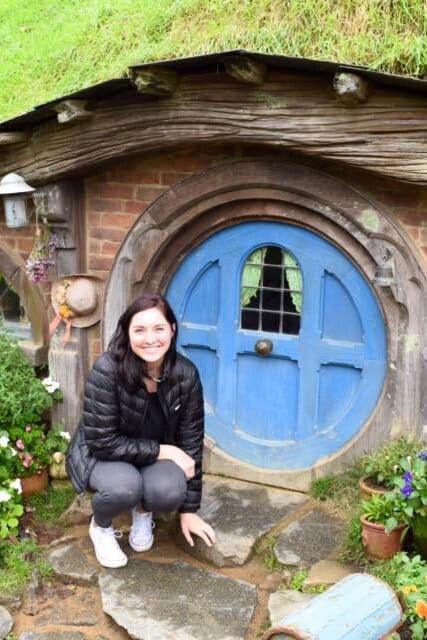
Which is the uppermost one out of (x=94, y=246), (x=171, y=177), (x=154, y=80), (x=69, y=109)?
(x=154, y=80)

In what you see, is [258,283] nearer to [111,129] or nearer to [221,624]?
[111,129]

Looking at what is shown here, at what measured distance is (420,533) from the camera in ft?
13.0

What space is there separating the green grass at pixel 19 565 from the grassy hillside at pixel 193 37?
112 inches

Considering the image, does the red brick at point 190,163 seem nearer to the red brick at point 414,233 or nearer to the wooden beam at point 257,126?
the wooden beam at point 257,126

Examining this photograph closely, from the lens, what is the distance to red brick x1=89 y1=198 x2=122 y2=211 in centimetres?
525

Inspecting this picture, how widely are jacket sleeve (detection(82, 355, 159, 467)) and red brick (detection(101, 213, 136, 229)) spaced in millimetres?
1184

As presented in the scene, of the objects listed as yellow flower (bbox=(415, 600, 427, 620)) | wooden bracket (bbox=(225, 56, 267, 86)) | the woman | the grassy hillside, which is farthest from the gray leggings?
the grassy hillside

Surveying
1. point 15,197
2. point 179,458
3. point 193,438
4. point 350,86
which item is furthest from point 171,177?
point 179,458

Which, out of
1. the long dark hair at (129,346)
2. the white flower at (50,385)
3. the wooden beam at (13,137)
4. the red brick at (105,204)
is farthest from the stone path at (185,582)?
the wooden beam at (13,137)

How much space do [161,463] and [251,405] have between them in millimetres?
986

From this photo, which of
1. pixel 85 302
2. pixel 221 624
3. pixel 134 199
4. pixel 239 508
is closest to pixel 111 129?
pixel 134 199

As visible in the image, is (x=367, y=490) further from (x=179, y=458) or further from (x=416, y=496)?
(x=179, y=458)

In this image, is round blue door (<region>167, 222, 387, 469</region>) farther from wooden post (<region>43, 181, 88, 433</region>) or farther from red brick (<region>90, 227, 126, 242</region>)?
wooden post (<region>43, 181, 88, 433</region>)

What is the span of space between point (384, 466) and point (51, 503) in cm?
215
